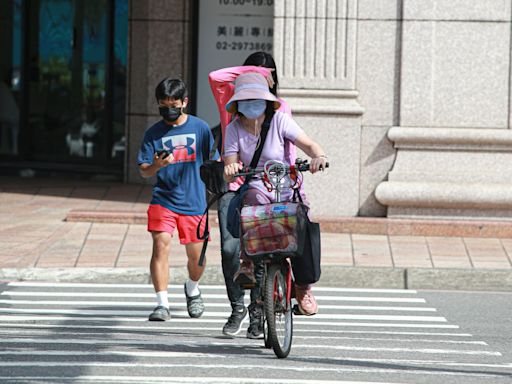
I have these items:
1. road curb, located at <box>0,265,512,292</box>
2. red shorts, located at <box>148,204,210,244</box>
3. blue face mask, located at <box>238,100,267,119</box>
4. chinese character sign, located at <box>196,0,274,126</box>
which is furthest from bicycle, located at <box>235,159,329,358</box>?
chinese character sign, located at <box>196,0,274,126</box>

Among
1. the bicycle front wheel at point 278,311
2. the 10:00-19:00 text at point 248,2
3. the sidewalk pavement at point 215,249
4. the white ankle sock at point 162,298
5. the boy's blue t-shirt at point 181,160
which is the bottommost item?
the sidewalk pavement at point 215,249

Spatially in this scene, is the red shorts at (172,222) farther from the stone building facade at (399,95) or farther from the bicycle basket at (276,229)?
the stone building facade at (399,95)

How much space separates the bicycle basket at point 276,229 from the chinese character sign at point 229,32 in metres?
10.2

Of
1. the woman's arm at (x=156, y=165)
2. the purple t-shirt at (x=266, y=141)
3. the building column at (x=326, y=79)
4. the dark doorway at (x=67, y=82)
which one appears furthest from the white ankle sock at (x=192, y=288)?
the dark doorway at (x=67, y=82)

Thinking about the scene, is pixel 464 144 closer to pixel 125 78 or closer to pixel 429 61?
pixel 429 61

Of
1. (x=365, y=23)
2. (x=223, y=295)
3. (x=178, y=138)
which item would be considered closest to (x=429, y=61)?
(x=365, y=23)

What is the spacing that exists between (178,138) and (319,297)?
94.6 inches

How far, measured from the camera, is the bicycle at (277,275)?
8117mm

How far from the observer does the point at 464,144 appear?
15.2m

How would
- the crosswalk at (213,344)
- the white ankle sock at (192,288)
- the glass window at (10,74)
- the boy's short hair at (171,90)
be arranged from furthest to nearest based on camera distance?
the glass window at (10,74) → the white ankle sock at (192,288) → the boy's short hair at (171,90) → the crosswalk at (213,344)

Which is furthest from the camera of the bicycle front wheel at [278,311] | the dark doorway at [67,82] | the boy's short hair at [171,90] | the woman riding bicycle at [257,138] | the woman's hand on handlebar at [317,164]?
the dark doorway at [67,82]

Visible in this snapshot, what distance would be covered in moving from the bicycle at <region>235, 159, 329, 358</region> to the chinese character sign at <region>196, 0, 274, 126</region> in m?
10.0

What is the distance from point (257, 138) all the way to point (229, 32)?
983cm

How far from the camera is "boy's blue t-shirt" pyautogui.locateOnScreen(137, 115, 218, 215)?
979 cm
